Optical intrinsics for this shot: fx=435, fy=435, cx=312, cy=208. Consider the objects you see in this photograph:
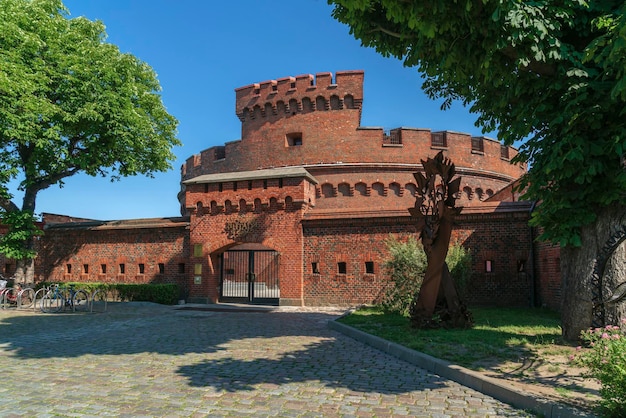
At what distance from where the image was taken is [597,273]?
7.30 m

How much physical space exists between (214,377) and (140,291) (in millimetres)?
13696

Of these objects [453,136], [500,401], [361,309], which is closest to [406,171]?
[453,136]

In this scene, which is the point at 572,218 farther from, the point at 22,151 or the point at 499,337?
the point at 22,151

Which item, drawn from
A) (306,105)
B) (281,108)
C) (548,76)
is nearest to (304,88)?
(306,105)

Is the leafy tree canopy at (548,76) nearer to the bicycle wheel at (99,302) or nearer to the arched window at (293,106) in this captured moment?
the bicycle wheel at (99,302)

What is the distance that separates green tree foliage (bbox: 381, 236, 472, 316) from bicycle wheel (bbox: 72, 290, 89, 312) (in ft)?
37.2

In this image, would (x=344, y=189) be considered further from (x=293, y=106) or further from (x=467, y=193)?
(x=467, y=193)

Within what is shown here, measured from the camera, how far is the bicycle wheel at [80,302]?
16.2 meters

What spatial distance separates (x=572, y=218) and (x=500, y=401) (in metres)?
3.78

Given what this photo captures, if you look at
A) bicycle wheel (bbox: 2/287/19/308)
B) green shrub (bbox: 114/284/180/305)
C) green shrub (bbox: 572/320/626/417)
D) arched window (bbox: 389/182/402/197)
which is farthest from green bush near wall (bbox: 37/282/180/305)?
green shrub (bbox: 572/320/626/417)

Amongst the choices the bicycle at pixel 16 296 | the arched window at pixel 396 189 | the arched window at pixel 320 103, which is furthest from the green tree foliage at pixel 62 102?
the arched window at pixel 396 189

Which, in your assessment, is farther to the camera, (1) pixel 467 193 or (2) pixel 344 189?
(1) pixel 467 193

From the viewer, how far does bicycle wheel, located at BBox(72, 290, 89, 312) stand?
16.2m

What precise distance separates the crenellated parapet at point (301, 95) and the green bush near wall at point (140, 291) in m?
12.1
